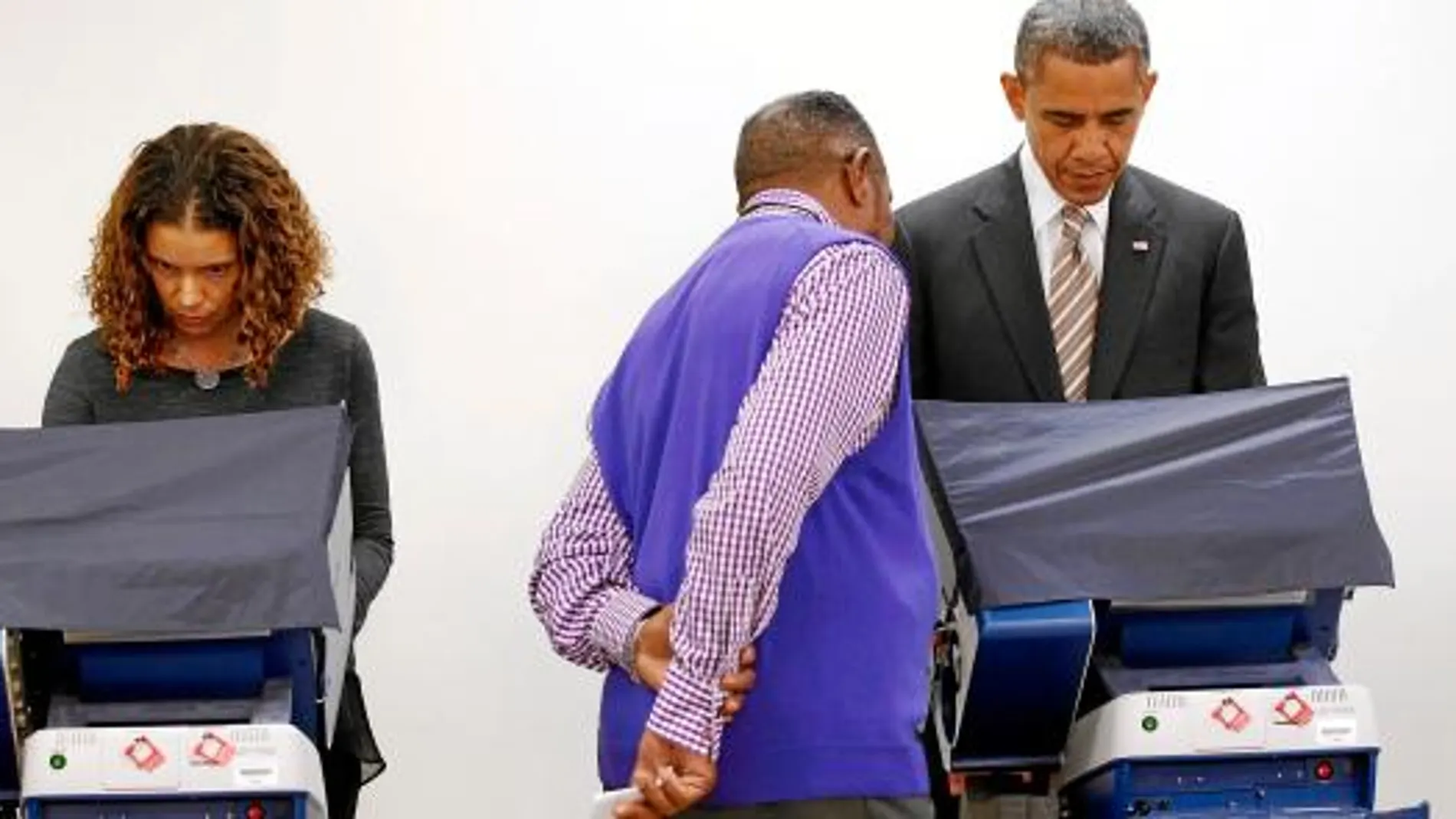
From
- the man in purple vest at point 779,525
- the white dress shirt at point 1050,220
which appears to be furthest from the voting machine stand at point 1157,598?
the white dress shirt at point 1050,220

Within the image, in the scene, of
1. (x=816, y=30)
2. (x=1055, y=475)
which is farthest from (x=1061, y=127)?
(x=816, y=30)

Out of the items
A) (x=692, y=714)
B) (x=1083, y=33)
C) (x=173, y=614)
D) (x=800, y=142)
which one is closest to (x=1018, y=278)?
(x=1083, y=33)

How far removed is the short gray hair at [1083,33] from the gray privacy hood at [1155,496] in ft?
1.85

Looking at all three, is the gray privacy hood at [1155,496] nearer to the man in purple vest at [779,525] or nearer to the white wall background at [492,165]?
the man in purple vest at [779,525]

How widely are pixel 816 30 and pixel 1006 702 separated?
185cm

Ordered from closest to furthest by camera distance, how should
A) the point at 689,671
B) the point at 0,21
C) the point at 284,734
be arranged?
the point at 689,671, the point at 284,734, the point at 0,21

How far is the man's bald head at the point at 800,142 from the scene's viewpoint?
280 cm

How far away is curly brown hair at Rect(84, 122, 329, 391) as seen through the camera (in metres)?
3.32

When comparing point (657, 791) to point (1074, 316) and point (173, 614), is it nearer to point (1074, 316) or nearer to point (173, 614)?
point (173, 614)

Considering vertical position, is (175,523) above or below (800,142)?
below

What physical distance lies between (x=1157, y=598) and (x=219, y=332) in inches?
48.0

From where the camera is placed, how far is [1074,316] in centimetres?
354

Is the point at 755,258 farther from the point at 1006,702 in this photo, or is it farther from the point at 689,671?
the point at 1006,702

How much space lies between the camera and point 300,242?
339 cm
